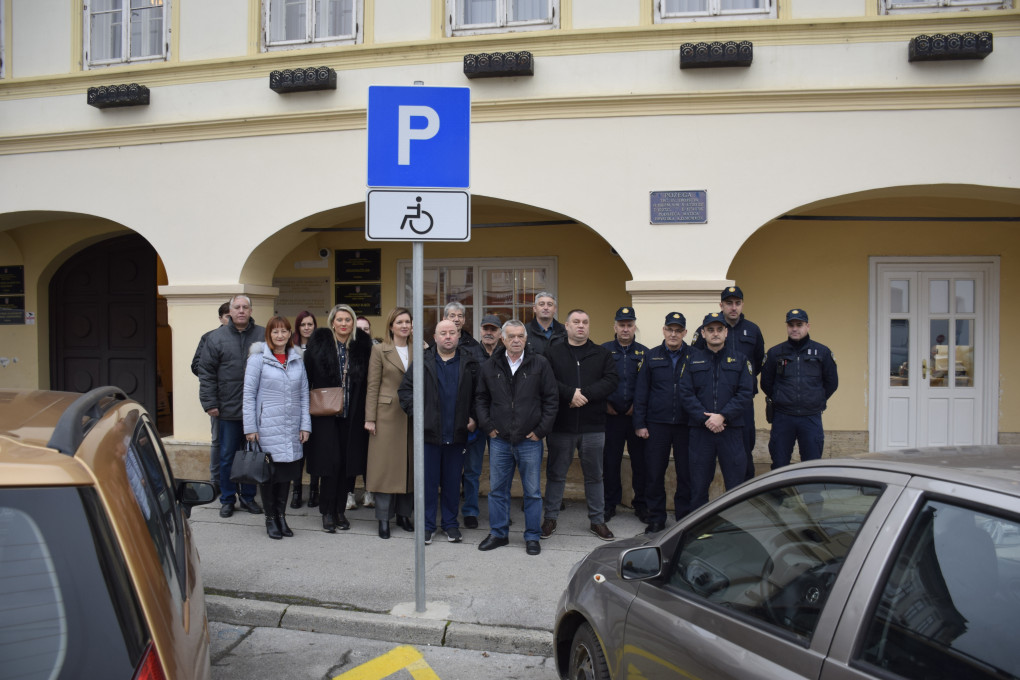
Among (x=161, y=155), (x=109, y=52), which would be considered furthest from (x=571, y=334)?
(x=109, y=52)

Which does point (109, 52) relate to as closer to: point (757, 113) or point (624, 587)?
point (757, 113)

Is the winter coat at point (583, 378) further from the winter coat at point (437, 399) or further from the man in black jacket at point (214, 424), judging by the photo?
the man in black jacket at point (214, 424)

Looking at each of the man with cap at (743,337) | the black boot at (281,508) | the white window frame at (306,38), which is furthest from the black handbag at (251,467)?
the white window frame at (306,38)

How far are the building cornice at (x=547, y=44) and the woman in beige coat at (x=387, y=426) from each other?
10.1 feet

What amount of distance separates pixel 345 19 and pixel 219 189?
227cm

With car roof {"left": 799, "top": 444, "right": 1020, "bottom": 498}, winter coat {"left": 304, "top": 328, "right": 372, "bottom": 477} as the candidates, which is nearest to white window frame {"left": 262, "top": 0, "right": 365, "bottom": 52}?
winter coat {"left": 304, "top": 328, "right": 372, "bottom": 477}

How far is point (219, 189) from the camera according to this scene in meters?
7.72

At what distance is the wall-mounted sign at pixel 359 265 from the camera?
30.7 ft

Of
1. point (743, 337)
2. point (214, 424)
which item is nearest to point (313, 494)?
point (214, 424)

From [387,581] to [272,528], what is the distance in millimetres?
1457

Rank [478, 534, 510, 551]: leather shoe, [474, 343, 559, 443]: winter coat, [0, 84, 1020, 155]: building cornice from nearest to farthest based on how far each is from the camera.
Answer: [474, 343, 559, 443]: winter coat → [478, 534, 510, 551]: leather shoe → [0, 84, 1020, 155]: building cornice

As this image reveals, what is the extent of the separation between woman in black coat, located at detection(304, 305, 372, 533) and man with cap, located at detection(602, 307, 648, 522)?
2.14 metres

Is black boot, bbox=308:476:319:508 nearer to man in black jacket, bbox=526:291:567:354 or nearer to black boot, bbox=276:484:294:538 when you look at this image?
black boot, bbox=276:484:294:538

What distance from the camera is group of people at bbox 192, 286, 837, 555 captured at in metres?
5.75
